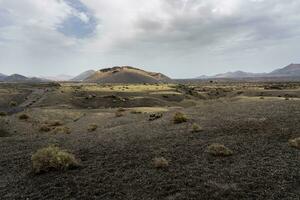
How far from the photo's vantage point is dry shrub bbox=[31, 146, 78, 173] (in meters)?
15.7

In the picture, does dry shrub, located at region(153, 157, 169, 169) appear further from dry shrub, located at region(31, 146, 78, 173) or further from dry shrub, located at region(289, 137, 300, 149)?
dry shrub, located at region(289, 137, 300, 149)

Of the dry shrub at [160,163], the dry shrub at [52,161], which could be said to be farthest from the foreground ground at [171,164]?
the dry shrub at [52,161]

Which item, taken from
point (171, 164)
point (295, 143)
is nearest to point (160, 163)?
point (171, 164)

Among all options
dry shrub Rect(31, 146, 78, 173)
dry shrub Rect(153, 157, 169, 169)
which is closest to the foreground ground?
dry shrub Rect(153, 157, 169, 169)

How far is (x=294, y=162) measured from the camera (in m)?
14.7

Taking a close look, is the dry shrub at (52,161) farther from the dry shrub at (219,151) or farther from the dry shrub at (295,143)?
the dry shrub at (295,143)

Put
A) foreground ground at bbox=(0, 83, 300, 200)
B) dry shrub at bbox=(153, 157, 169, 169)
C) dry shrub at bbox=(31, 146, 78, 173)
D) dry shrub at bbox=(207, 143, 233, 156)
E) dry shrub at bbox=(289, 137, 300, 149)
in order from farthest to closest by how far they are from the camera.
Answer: dry shrub at bbox=(289, 137, 300, 149) → dry shrub at bbox=(207, 143, 233, 156) → dry shrub at bbox=(31, 146, 78, 173) → dry shrub at bbox=(153, 157, 169, 169) → foreground ground at bbox=(0, 83, 300, 200)

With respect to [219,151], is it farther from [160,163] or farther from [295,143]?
[295,143]

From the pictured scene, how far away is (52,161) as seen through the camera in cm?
1575

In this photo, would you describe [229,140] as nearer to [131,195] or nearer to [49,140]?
[131,195]

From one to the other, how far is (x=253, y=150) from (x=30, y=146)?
13779 mm

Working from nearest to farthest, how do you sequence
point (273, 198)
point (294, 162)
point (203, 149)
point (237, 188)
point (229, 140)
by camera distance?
point (273, 198) < point (237, 188) < point (294, 162) < point (203, 149) < point (229, 140)

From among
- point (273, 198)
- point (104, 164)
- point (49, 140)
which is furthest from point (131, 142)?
point (273, 198)

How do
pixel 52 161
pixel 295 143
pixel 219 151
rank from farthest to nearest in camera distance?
pixel 295 143 → pixel 219 151 → pixel 52 161
